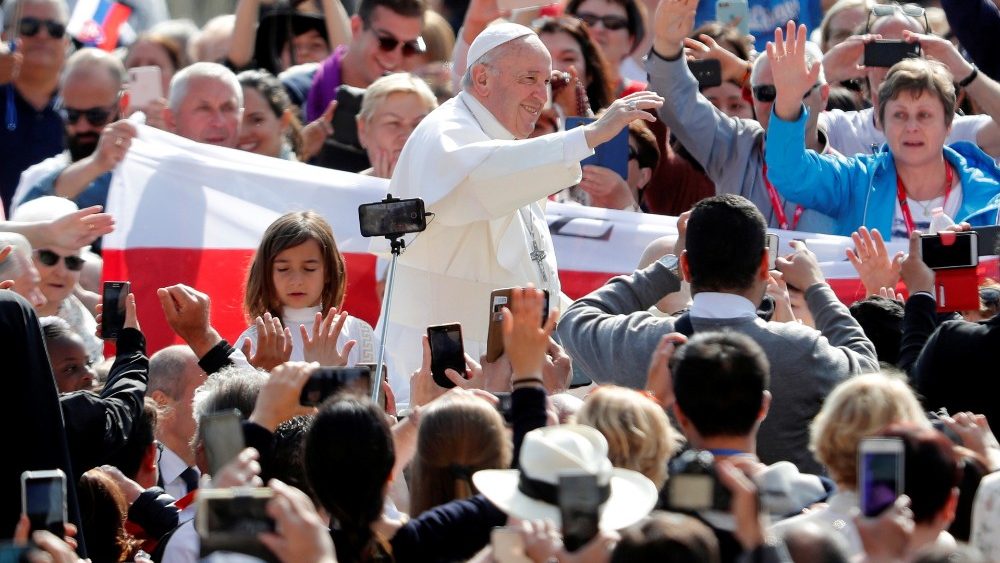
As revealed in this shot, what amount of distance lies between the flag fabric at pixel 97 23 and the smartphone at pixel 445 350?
6.35 m

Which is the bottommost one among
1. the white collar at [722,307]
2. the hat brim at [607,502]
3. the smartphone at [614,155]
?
the hat brim at [607,502]

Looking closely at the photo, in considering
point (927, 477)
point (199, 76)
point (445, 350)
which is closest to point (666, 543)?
point (927, 477)

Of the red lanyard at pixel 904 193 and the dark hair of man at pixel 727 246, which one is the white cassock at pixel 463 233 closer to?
the dark hair of man at pixel 727 246

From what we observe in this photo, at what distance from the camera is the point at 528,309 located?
492cm

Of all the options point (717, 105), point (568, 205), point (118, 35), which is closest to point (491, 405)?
point (568, 205)

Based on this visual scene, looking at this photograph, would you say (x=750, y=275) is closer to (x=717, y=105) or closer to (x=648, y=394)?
(x=648, y=394)

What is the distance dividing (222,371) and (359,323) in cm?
138

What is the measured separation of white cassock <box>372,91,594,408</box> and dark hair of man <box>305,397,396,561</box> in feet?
8.16

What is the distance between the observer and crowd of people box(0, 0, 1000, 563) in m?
4.27

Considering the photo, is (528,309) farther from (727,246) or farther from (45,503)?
(45,503)

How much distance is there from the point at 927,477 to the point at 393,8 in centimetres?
608

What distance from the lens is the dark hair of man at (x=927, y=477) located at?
418cm

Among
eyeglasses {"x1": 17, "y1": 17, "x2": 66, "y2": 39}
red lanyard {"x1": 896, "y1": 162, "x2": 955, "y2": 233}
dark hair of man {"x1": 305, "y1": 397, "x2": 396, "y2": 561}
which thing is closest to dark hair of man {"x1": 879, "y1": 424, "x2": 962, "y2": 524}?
dark hair of man {"x1": 305, "y1": 397, "x2": 396, "y2": 561}

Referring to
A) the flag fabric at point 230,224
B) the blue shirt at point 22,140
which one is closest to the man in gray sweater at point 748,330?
the flag fabric at point 230,224
